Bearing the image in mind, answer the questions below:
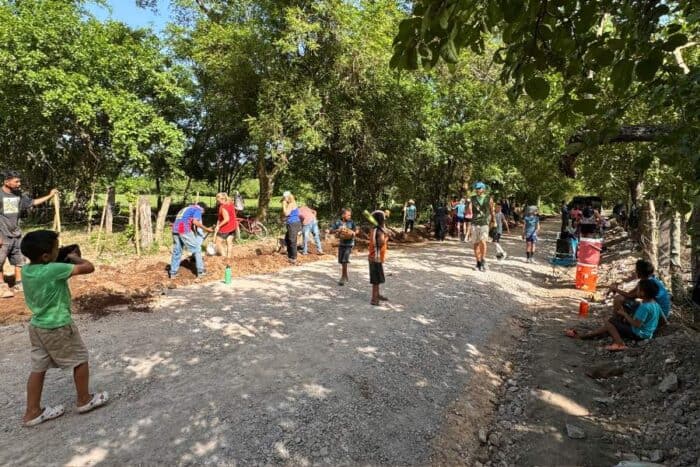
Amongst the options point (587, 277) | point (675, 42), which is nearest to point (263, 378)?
point (675, 42)

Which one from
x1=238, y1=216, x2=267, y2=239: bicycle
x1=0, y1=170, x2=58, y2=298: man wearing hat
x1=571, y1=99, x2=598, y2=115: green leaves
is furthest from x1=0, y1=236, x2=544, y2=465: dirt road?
x1=238, y1=216, x2=267, y2=239: bicycle

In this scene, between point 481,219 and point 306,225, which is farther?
point 306,225

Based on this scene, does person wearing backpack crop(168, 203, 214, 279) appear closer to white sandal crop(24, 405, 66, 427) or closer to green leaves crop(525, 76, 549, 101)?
white sandal crop(24, 405, 66, 427)

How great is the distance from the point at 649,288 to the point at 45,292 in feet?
22.6

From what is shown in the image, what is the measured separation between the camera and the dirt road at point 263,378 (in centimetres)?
330

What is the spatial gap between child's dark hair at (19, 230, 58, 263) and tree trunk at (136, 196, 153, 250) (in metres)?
8.58

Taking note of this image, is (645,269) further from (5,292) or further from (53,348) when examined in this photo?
(5,292)

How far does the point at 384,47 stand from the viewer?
14336mm

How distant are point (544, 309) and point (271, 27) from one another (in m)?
13.0

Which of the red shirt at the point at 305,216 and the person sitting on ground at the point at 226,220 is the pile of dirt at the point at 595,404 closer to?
the person sitting on ground at the point at 226,220

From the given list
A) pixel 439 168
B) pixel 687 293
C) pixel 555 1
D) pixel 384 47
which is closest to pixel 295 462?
pixel 555 1

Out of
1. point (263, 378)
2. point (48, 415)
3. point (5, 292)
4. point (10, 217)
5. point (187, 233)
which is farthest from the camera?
point (187, 233)

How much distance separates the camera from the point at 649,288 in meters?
5.50

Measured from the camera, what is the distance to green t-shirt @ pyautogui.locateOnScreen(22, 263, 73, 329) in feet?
11.3
